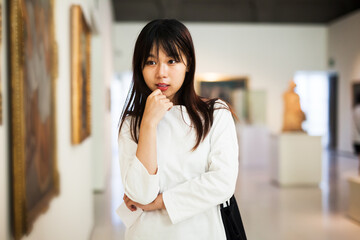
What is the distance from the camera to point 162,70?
73.5 inches

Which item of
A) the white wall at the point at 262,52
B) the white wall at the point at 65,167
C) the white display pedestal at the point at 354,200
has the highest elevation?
the white wall at the point at 262,52

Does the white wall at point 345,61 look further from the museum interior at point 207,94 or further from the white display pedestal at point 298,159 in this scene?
the white display pedestal at point 298,159

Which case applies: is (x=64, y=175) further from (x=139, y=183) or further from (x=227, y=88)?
(x=227, y=88)

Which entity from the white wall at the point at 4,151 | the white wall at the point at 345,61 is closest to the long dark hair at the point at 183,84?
the white wall at the point at 4,151

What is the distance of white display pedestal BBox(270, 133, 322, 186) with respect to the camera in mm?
11172

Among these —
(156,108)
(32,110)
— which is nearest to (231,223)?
(156,108)

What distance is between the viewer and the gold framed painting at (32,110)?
2.26 metres

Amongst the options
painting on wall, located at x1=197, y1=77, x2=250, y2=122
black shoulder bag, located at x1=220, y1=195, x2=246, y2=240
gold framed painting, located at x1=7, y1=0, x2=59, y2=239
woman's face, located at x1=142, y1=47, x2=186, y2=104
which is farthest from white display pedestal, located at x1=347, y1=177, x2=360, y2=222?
painting on wall, located at x1=197, y1=77, x2=250, y2=122

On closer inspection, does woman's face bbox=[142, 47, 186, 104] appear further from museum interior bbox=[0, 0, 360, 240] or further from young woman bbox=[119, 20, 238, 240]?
museum interior bbox=[0, 0, 360, 240]

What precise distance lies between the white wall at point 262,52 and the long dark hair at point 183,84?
16.1m

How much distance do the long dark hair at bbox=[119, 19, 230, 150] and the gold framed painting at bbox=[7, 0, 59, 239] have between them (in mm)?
685

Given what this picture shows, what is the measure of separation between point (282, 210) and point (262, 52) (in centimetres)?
1152

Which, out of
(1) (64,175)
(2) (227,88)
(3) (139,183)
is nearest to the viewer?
(3) (139,183)

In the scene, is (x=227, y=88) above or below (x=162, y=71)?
above
